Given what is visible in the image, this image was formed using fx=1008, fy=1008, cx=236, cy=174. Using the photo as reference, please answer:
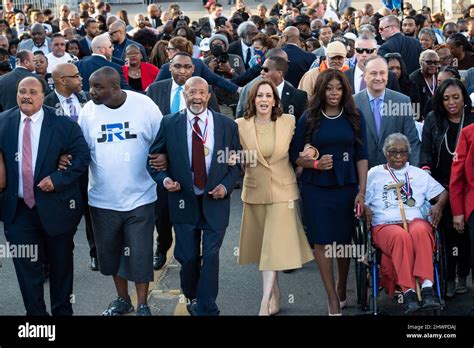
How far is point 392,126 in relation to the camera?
949 centimetres

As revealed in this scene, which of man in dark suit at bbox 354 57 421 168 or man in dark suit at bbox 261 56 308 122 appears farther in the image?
man in dark suit at bbox 261 56 308 122

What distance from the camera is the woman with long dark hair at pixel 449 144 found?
909cm

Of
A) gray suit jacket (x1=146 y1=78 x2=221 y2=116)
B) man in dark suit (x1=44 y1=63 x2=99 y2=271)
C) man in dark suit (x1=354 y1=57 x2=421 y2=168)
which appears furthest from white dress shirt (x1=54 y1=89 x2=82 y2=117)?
man in dark suit (x1=354 y1=57 x2=421 y2=168)

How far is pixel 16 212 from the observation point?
8.05 m

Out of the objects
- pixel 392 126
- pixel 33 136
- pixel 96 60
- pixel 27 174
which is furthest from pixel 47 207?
pixel 96 60

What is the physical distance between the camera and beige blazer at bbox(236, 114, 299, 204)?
335 inches

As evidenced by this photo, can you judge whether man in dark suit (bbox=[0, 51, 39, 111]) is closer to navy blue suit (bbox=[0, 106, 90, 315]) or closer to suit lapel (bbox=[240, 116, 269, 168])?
navy blue suit (bbox=[0, 106, 90, 315])

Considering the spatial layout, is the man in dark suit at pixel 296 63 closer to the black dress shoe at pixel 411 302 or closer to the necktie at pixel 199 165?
the necktie at pixel 199 165

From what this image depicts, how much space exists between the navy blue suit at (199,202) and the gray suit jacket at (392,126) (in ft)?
5.63

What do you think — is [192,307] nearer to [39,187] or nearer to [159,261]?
[39,187]

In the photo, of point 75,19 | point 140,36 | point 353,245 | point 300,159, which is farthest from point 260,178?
point 75,19

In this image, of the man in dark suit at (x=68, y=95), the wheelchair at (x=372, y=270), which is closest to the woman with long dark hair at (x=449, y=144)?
the wheelchair at (x=372, y=270)

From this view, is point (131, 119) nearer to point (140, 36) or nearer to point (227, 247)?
point (227, 247)

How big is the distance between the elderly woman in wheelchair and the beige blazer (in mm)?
722
